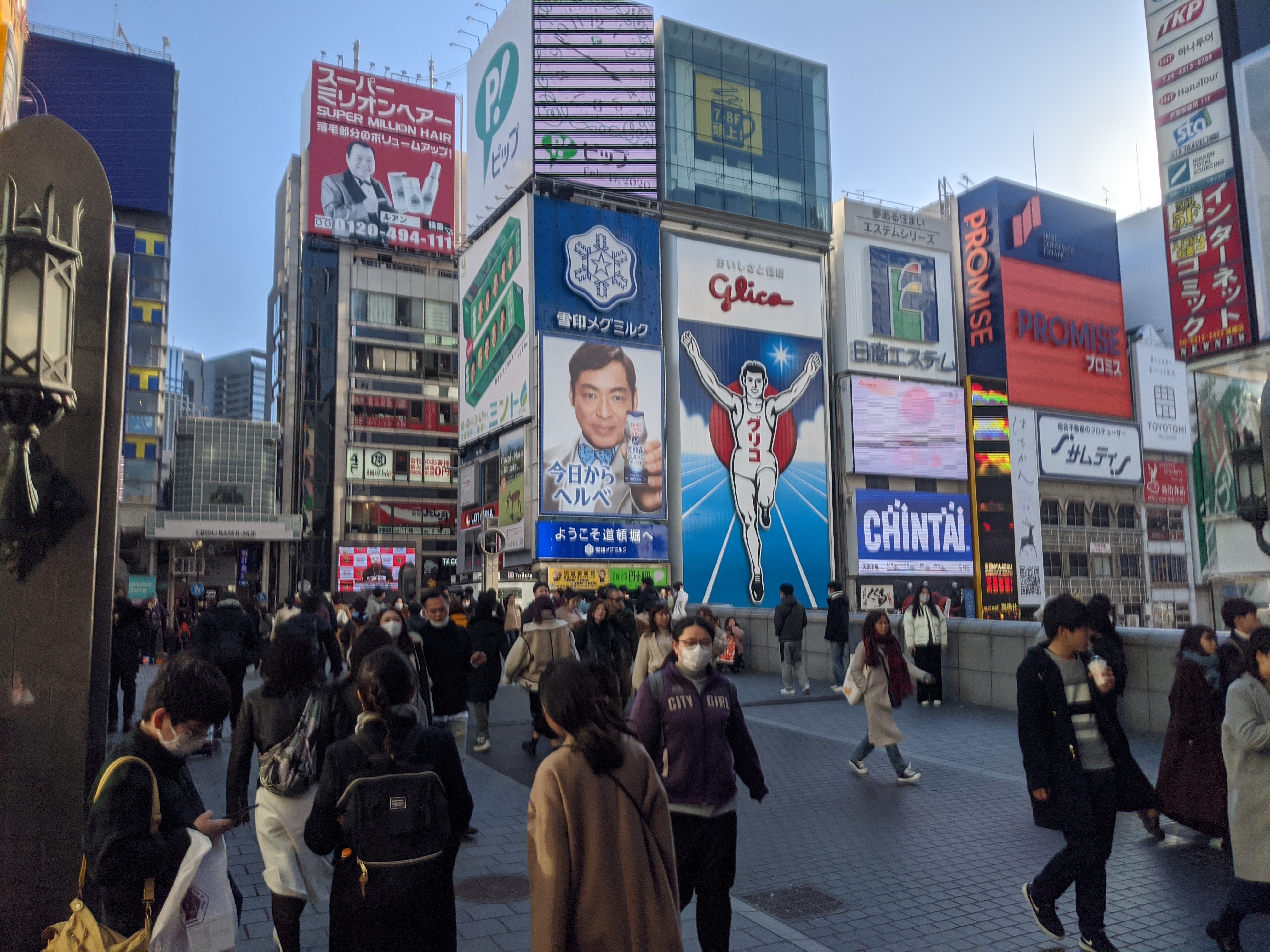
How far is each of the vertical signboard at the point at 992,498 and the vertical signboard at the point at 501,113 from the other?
28.9m

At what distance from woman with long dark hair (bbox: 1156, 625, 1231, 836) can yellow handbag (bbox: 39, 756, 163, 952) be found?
20.3ft

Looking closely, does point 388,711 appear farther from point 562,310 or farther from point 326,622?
point 562,310

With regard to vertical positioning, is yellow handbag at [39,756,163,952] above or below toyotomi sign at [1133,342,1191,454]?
below

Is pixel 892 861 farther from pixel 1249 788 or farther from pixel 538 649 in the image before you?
pixel 538 649

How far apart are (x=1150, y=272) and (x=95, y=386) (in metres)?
75.4

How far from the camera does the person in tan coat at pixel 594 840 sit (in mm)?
2936

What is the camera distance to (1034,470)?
2250 inches

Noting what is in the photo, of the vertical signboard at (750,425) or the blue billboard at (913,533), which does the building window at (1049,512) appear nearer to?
the blue billboard at (913,533)

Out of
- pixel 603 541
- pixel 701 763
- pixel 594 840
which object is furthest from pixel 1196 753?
pixel 603 541

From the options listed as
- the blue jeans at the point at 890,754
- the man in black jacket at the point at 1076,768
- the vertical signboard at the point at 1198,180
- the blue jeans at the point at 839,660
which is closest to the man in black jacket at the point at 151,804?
the man in black jacket at the point at 1076,768

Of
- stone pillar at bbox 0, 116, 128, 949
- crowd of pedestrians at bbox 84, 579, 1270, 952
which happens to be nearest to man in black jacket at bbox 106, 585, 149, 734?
crowd of pedestrians at bbox 84, 579, 1270, 952

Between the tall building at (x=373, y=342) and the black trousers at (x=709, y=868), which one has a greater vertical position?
the tall building at (x=373, y=342)

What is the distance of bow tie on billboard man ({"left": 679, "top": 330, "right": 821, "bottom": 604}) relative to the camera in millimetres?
47688

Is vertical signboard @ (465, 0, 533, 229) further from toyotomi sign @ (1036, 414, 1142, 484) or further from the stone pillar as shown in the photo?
the stone pillar
